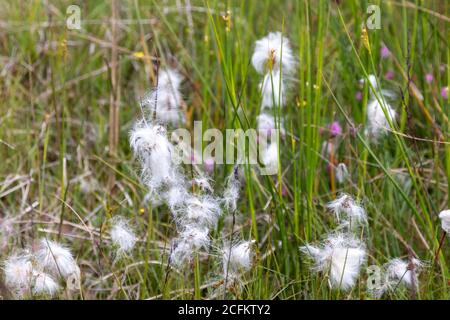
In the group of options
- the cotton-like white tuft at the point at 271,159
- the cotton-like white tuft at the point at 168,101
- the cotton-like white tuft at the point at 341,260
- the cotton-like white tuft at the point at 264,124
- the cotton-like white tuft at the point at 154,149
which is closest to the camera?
the cotton-like white tuft at the point at 154,149

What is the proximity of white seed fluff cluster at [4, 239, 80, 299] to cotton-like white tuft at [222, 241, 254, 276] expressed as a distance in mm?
386

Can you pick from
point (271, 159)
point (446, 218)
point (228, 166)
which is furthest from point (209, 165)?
point (446, 218)

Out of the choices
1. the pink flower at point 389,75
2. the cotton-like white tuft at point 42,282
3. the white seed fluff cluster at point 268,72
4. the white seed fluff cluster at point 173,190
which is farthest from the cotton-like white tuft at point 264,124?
the cotton-like white tuft at point 42,282

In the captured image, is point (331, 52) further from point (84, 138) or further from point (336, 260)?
point (336, 260)

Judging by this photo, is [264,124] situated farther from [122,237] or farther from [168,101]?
[122,237]

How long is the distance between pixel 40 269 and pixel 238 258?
0.51 m

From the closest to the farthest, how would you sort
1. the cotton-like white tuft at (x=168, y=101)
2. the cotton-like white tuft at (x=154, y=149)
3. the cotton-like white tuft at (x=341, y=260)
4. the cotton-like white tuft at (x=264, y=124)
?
1. the cotton-like white tuft at (x=154, y=149)
2. the cotton-like white tuft at (x=341, y=260)
3. the cotton-like white tuft at (x=264, y=124)
4. the cotton-like white tuft at (x=168, y=101)

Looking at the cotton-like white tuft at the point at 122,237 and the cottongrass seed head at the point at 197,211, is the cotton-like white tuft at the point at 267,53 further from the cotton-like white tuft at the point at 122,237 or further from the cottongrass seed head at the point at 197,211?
the cotton-like white tuft at the point at 122,237

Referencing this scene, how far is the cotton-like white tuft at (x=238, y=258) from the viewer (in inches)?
68.4

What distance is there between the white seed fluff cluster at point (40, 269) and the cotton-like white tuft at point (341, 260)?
0.64 meters

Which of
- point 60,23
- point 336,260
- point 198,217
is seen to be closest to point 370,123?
point 336,260

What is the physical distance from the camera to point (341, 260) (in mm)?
1725

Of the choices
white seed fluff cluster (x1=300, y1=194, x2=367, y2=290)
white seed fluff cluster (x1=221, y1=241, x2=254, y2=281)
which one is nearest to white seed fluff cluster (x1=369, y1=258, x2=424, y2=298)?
white seed fluff cluster (x1=300, y1=194, x2=367, y2=290)

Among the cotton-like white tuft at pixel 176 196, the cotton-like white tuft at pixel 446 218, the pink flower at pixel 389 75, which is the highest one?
the pink flower at pixel 389 75
